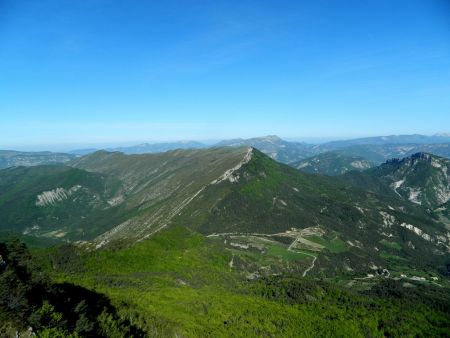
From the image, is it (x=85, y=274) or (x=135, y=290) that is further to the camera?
(x=85, y=274)

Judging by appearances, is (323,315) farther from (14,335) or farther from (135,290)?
(14,335)

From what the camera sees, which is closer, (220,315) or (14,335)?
(14,335)

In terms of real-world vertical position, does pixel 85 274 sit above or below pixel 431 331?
above

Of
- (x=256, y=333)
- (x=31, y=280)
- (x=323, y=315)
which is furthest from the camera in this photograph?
(x=323, y=315)

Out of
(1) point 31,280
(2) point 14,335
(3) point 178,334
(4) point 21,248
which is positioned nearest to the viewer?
(2) point 14,335

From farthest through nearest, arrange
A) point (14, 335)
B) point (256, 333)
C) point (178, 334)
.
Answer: point (256, 333), point (178, 334), point (14, 335)

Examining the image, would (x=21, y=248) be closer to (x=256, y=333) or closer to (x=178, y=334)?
(x=178, y=334)

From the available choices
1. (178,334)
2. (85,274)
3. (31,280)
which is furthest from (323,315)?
(31,280)

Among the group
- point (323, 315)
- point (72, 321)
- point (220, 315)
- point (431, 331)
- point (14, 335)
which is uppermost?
point (14, 335)

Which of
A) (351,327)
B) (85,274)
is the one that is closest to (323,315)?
(351,327)
